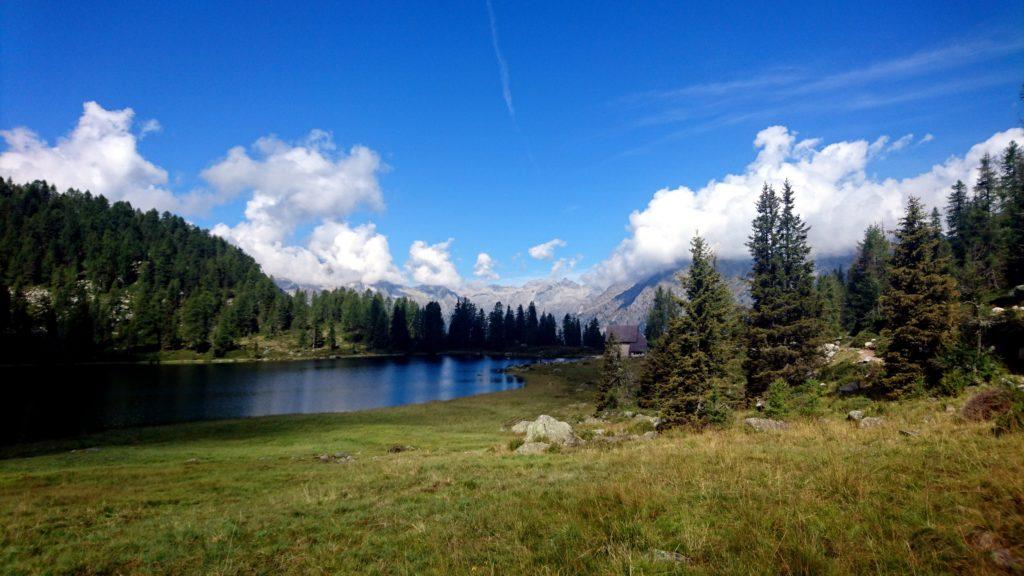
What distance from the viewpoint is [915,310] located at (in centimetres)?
2698

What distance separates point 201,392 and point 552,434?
76.0 m

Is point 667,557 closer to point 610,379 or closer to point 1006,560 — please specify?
point 1006,560

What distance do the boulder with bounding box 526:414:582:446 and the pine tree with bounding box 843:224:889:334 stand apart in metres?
74.1

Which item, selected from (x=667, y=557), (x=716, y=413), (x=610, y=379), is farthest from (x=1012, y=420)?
(x=610, y=379)

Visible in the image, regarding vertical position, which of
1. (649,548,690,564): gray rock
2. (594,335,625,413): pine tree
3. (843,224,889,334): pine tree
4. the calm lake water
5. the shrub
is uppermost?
(843,224,889,334): pine tree

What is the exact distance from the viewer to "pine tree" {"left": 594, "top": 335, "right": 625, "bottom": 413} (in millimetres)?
51188

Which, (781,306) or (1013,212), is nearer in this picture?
(781,306)

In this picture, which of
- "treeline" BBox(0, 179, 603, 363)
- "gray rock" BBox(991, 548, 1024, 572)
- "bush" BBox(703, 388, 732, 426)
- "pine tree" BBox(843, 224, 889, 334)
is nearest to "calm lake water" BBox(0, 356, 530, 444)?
"treeline" BBox(0, 179, 603, 363)

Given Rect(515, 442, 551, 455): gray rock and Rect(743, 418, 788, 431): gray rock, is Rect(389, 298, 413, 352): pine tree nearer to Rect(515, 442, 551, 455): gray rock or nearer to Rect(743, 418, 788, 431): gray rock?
Rect(515, 442, 551, 455): gray rock

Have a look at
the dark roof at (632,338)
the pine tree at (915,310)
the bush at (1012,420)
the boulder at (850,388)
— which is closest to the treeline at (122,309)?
the dark roof at (632,338)

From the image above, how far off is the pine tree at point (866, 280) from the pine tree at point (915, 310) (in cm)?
5840

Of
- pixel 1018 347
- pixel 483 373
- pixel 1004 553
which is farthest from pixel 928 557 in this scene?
pixel 483 373

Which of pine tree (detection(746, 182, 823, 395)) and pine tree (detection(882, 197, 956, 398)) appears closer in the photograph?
pine tree (detection(882, 197, 956, 398))

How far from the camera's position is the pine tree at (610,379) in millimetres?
51188
